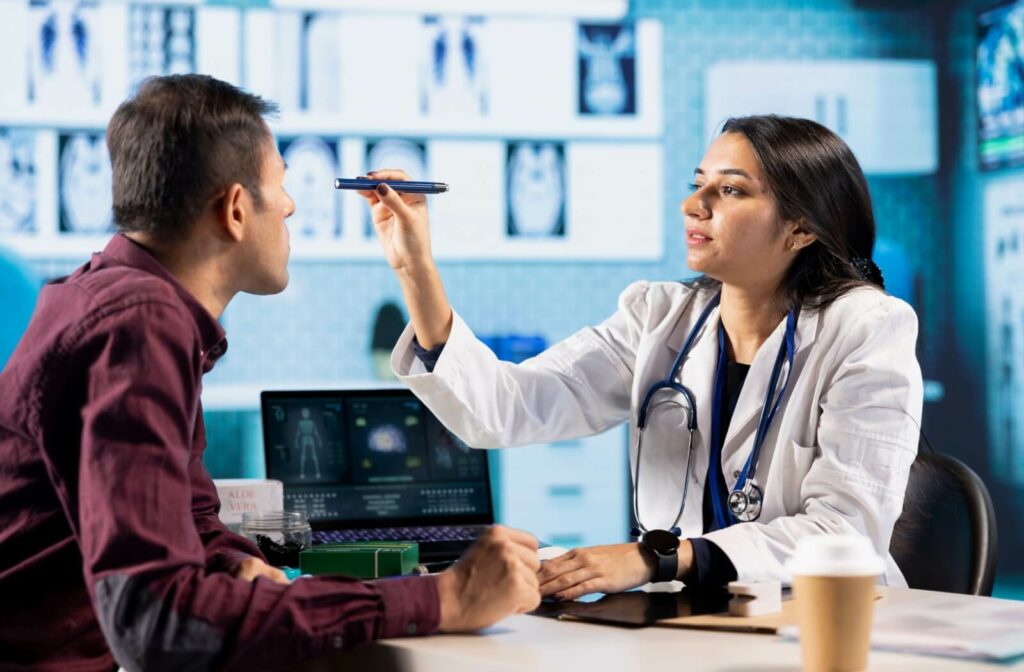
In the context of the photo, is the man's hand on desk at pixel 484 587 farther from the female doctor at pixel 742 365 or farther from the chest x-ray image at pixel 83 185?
the chest x-ray image at pixel 83 185

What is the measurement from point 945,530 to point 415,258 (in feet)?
3.16

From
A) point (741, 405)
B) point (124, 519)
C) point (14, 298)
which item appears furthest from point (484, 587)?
point (14, 298)

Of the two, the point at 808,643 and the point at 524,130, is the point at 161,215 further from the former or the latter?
the point at 524,130

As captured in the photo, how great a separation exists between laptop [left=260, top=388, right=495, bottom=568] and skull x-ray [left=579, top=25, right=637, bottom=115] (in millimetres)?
2704

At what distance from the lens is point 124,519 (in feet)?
3.56

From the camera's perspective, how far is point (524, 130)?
4.56 metres

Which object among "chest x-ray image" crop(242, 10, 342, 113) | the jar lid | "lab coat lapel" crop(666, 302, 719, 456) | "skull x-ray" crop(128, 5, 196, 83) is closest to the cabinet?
"chest x-ray image" crop(242, 10, 342, 113)

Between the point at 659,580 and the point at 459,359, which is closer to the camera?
the point at 659,580

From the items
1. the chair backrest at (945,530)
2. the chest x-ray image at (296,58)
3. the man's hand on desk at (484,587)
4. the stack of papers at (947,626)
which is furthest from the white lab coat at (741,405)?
the chest x-ray image at (296,58)

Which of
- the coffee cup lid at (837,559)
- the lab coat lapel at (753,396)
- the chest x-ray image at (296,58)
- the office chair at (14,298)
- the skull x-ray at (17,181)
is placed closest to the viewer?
the coffee cup lid at (837,559)

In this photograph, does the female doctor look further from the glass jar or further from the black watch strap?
the glass jar

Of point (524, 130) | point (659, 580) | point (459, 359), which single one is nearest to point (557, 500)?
point (524, 130)

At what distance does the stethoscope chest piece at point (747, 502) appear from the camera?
6.09ft

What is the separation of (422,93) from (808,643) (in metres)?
3.69
